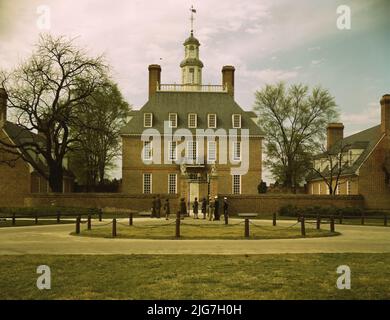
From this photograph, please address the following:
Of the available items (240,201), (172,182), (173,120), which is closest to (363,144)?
(240,201)

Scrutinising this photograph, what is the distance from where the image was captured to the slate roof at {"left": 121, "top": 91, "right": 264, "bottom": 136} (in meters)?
44.6

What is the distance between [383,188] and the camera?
37281 mm

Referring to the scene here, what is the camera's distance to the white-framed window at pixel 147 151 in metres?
43.5

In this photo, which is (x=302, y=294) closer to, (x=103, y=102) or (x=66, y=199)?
(x=66, y=199)

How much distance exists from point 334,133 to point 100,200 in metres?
25.5

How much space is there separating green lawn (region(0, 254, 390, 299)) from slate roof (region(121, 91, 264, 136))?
107 ft

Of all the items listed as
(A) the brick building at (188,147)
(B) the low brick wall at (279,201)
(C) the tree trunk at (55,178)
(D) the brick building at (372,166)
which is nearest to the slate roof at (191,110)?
(A) the brick building at (188,147)

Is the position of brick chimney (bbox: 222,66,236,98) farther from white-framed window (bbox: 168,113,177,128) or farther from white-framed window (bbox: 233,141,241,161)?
white-framed window (bbox: 168,113,177,128)

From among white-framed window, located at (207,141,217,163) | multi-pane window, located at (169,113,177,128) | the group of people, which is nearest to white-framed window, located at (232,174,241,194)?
white-framed window, located at (207,141,217,163)

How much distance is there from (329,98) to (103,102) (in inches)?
758

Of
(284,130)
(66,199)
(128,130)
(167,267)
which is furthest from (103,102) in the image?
(167,267)

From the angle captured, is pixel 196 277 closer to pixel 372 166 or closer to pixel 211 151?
pixel 372 166

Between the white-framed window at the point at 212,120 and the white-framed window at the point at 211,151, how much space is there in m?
1.66

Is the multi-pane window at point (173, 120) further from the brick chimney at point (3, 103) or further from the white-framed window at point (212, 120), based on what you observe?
the brick chimney at point (3, 103)
